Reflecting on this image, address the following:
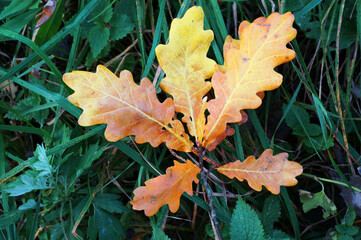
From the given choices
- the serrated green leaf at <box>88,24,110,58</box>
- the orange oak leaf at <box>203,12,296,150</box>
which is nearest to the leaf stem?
the orange oak leaf at <box>203,12,296,150</box>

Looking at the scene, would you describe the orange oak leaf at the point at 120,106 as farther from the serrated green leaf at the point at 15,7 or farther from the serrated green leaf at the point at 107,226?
the serrated green leaf at the point at 15,7

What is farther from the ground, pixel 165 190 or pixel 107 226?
pixel 165 190

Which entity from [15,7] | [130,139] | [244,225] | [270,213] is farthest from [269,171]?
[15,7]

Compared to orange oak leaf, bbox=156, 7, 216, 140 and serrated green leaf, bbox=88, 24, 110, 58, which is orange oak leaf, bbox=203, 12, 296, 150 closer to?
orange oak leaf, bbox=156, 7, 216, 140

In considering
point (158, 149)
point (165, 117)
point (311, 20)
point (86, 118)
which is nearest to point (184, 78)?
point (165, 117)

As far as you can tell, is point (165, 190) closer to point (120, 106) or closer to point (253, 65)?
point (120, 106)

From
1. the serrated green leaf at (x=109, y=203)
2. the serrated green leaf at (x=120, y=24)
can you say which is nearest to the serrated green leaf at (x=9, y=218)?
the serrated green leaf at (x=109, y=203)
